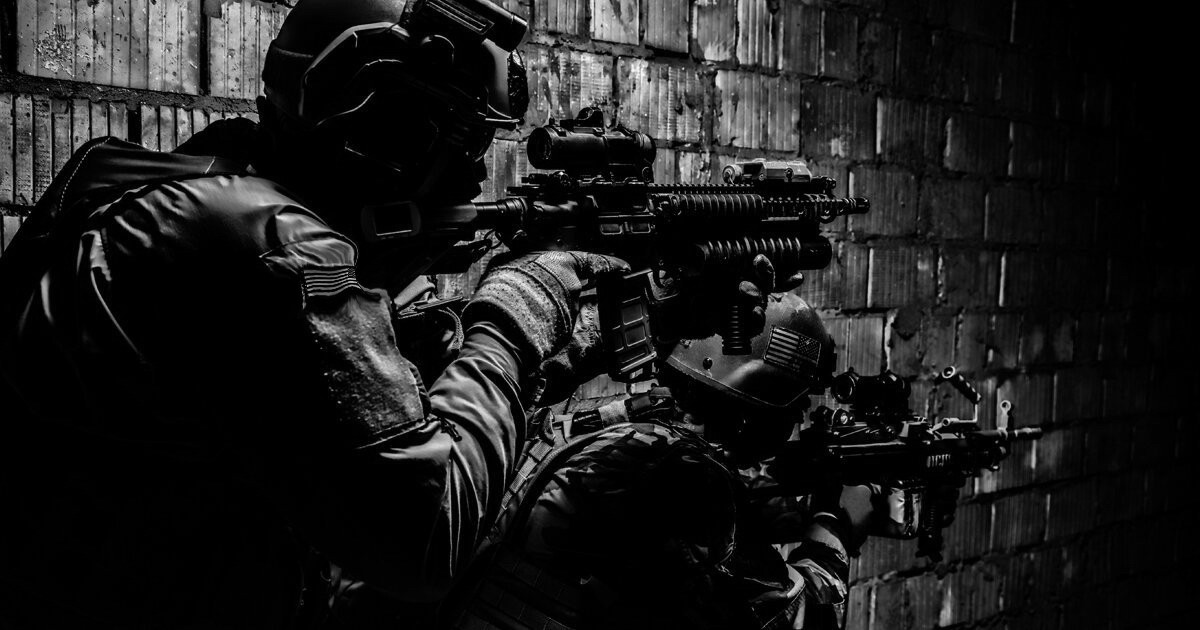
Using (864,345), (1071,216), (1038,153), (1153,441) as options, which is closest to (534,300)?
(864,345)

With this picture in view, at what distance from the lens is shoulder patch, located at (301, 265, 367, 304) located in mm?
842

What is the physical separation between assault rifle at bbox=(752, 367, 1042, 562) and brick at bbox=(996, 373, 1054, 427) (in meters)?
0.86

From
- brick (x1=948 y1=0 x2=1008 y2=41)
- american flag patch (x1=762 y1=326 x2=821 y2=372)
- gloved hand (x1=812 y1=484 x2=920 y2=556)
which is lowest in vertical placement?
gloved hand (x1=812 y1=484 x2=920 y2=556)

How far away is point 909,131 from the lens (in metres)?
2.47

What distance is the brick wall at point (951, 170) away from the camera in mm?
1362

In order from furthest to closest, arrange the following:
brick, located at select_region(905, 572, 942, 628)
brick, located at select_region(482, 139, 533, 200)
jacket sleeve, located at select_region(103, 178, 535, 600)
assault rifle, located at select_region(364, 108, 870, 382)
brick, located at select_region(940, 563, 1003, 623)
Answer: brick, located at select_region(940, 563, 1003, 623) → brick, located at select_region(905, 572, 942, 628) → brick, located at select_region(482, 139, 533, 200) → assault rifle, located at select_region(364, 108, 870, 382) → jacket sleeve, located at select_region(103, 178, 535, 600)

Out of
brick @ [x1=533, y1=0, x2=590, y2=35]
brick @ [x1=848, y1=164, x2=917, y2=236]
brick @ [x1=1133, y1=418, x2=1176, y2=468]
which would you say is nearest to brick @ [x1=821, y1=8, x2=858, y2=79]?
brick @ [x1=848, y1=164, x2=917, y2=236]

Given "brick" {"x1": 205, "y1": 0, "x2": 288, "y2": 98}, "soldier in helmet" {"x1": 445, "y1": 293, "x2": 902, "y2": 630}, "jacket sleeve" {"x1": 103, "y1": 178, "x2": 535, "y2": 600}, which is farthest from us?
"brick" {"x1": 205, "y1": 0, "x2": 288, "y2": 98}

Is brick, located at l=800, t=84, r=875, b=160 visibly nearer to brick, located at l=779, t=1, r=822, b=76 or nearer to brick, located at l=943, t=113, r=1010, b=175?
brick, located at l=779, t=1, r=822, b=76

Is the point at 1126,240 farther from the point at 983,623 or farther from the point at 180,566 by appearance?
the point at 180,566

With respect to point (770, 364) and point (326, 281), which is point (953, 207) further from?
point (326, 281)

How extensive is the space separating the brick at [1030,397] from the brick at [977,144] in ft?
2.00

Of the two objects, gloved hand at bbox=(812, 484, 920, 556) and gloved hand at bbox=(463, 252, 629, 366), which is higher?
gloved hand at bbox=(463, 252, 629, 366)

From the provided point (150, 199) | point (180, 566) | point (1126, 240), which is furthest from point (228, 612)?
point (1126, 240)
